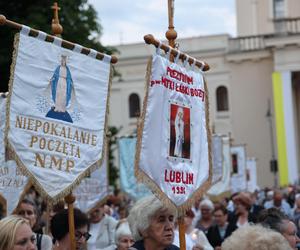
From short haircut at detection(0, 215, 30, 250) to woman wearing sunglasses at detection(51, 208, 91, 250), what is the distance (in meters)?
1.36

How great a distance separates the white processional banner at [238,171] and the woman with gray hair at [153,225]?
52.8 ft

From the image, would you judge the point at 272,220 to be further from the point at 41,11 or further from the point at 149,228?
the point at 41,11

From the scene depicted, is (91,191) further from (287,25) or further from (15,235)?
(287,25)

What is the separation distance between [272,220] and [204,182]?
2.24 feet

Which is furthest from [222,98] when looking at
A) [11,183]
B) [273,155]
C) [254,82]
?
[11,183]

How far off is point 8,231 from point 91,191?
6.67m

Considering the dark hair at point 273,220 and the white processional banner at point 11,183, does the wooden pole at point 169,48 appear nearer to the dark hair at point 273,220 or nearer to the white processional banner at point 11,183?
the dark hair at point 273,220

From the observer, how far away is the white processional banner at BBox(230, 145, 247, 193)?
864 inches

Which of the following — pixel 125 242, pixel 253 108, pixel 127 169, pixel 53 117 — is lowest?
pixel 125 242

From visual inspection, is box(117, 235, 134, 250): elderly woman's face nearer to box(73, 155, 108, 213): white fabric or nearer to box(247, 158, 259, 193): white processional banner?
box(73, 155, 108, 213): white fabric

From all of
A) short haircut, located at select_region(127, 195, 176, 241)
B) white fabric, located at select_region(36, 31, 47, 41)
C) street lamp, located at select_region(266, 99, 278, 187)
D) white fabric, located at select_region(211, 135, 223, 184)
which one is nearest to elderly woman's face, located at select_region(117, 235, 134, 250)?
short haircut, located at select_region(127, 195, 176, 241)

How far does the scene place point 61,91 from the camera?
622cm

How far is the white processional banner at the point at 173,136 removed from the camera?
5.58 metres

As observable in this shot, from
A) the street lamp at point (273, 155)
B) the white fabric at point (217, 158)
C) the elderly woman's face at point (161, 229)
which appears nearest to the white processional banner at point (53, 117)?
the elderly woman's face at point (161, 229)
